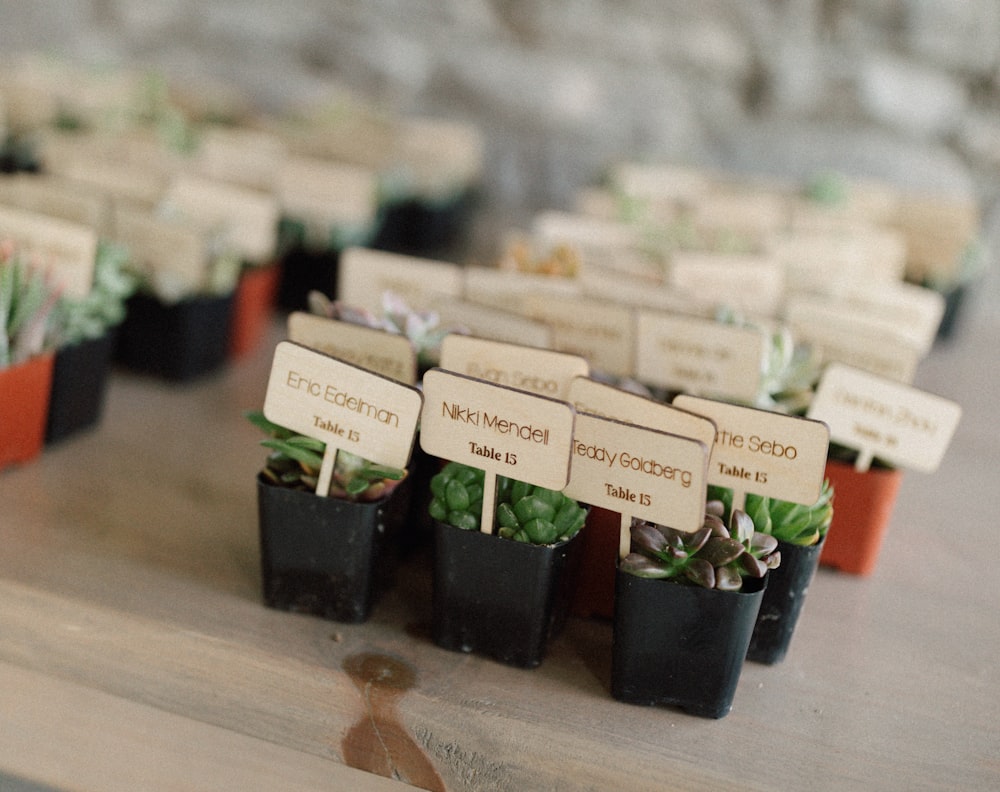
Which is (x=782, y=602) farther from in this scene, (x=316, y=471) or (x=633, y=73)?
(x=633, y=73)

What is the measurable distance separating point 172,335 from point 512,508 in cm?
94

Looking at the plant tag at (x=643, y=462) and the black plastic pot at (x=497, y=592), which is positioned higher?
the plant tag at (x=643, y=462)

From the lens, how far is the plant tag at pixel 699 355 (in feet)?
4.66

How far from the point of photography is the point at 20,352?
4.83 ft

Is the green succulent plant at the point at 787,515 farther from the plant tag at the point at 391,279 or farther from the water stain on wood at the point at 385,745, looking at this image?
the plant tag at the point at 391,279

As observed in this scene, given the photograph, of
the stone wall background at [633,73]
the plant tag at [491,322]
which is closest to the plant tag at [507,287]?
the plant tag at [491,322]

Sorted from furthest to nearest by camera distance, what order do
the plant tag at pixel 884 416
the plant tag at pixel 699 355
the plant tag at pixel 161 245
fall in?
1. the plant tag at pixel 161 245
2. the plant tag at pixel 699 355
3. the plant tag at pixel 884 416

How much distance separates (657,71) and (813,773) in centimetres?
254

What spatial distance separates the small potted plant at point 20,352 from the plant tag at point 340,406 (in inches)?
19.3

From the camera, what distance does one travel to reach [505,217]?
11.0 feet

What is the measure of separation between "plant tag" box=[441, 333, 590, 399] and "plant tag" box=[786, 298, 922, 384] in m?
0.40

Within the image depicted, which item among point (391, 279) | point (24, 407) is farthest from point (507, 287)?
point (24, 407)

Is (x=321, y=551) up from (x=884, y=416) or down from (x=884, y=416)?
down

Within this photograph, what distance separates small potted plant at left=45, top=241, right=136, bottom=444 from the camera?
1.56 meters
